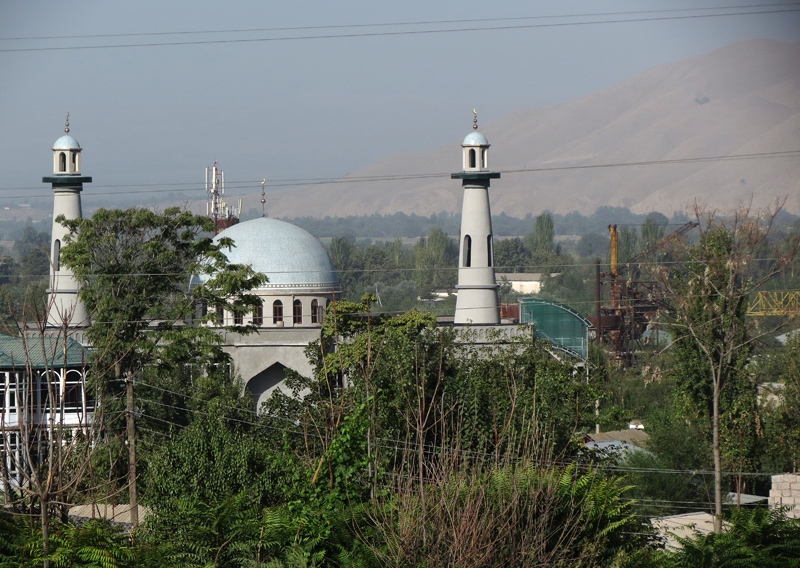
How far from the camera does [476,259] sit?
152 ft

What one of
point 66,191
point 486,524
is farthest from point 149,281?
point 486,524

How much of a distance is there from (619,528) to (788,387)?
2511 centimetres

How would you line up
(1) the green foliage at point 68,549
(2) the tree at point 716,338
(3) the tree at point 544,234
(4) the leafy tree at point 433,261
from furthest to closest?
(3) the tree at point 544,234 → (4) the leafy tree at point 433,261 → (2) the tree at point 716,338 → (1) the green foliage at point 68,549

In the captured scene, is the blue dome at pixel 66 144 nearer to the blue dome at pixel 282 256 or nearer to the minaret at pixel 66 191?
the minaret at pixel 66 191

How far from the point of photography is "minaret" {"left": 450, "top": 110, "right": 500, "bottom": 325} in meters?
45.9

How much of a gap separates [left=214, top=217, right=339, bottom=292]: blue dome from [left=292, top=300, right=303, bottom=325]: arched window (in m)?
0.76

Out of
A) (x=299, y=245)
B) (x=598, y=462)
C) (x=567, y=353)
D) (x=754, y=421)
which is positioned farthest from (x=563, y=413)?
(x=299, y=245)

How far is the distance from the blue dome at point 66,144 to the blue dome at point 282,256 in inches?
308

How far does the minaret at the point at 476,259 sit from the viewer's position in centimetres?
4594

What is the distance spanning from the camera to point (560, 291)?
15075 cm

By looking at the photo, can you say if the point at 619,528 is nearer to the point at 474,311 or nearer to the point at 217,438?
the point at 217,438

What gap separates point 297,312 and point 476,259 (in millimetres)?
9063

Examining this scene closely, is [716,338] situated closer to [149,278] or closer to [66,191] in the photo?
[149,278]

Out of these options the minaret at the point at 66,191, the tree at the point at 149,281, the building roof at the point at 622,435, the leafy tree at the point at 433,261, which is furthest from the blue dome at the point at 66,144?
the leafy tree at the point at 433,261
